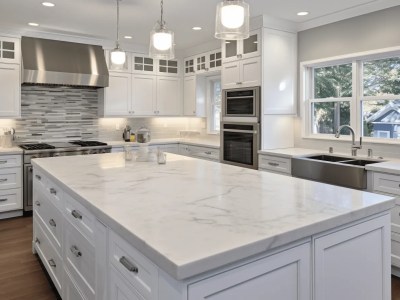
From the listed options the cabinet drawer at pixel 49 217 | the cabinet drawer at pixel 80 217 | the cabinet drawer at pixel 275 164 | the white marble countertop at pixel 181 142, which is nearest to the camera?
the cabinet drawer at pixel 80 217

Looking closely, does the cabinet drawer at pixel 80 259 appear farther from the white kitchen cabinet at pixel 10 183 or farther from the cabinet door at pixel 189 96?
the cabinet door at pixel 189 96

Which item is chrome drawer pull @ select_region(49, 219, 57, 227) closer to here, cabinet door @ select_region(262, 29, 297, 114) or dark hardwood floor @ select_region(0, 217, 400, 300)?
dark hardwood floor @ select_region(0, 217, 400, 300)

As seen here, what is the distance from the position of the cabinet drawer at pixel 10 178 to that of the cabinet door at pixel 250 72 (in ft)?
10.2

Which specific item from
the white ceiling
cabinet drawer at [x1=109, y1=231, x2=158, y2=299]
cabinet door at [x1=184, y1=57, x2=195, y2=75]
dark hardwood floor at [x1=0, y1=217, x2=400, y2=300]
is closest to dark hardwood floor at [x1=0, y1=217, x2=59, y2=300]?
dark hardwood floor at [x1=0, y1=217, x2=400, y2=300]

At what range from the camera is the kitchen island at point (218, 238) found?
1024 mm

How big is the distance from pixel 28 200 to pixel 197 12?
127 inches

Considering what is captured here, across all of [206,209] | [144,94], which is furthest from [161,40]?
[144,94]

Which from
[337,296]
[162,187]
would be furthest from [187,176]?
[337,296]

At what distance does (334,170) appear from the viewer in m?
3.26

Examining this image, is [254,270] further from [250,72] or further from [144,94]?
[144,94]

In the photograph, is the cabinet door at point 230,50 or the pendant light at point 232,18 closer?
the pendant light at point 232,18

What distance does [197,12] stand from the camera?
3.90 meters

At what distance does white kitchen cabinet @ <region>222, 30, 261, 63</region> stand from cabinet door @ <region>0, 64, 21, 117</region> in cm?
282

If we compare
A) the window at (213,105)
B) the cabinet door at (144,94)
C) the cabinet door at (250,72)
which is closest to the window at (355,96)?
the cabinet door at (250,72)
